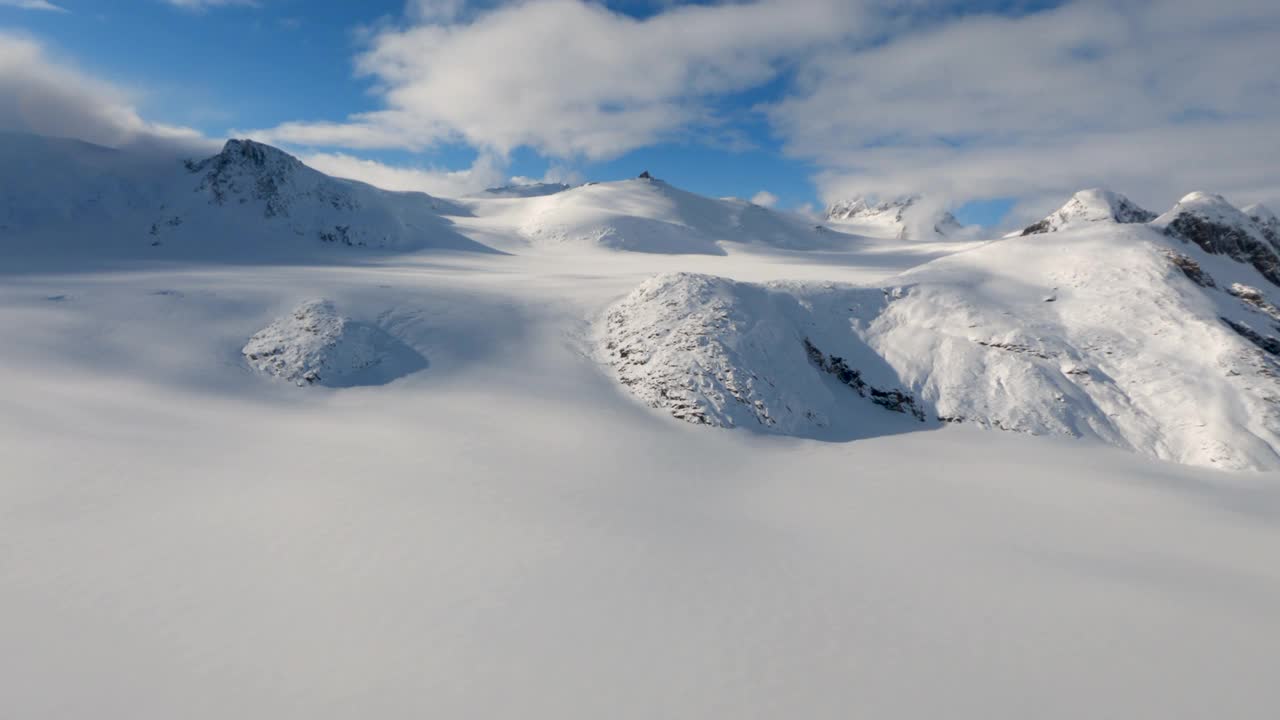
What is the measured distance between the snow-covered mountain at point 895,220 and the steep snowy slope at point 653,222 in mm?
33893

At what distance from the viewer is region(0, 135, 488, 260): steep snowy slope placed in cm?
3800

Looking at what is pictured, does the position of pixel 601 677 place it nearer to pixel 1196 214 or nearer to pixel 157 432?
pixel 157 432

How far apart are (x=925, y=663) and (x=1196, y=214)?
85.4ft

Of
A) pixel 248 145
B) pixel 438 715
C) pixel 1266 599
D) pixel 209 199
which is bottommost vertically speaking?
pixel 438 715

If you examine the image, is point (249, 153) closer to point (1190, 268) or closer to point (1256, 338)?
point (1190, 268)

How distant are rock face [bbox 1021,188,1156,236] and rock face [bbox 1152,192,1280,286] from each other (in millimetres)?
11481

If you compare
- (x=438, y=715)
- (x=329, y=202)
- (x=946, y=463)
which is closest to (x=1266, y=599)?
(x=946, y=463)

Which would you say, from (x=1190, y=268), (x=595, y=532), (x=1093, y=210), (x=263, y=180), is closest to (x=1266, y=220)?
(x=1190, y=268)

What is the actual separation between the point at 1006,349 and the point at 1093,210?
24430mm

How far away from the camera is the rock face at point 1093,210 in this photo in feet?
114

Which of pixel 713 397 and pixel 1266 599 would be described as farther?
pixel 713 397

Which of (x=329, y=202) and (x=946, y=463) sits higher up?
(x=329, y=202)

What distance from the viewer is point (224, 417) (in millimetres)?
13578

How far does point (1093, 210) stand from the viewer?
34.9 metres
